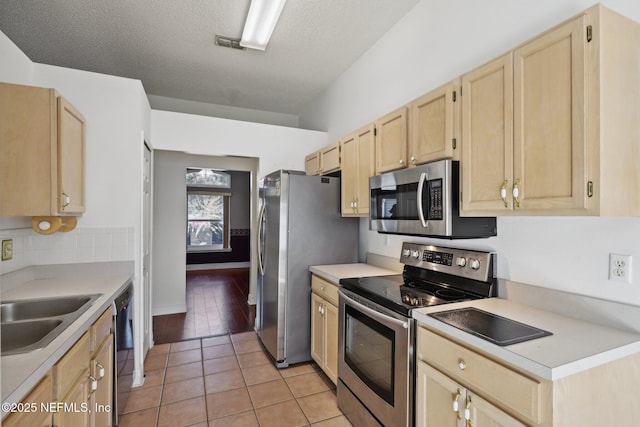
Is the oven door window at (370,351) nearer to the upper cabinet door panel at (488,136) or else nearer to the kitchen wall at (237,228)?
the upper cabinet door panel at (488,136)

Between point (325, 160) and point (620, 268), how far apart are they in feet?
7.90

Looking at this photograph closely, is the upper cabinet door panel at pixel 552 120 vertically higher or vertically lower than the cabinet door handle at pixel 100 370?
higher

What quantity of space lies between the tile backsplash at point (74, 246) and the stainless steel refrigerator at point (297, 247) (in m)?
1.19

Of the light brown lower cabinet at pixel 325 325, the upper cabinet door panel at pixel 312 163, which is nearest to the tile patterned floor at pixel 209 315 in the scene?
the light brown lower cabinet at pixel 325 325

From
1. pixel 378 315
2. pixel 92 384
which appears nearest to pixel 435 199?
pixel 378 315

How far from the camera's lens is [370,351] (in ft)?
6.25

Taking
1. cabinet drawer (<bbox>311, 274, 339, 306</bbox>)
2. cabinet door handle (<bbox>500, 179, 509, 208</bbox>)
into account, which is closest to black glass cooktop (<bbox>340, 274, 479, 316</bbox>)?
cabinet drawer (<bbox>311, 274, 339, 306</bbox>)

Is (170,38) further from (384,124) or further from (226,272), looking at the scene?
(226,272)

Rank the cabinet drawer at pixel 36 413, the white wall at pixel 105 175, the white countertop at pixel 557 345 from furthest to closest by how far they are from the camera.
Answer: the white wall at pixel 105 175
the white countertop at pixel 557 345
the cabinet drawer at pixel 36 413

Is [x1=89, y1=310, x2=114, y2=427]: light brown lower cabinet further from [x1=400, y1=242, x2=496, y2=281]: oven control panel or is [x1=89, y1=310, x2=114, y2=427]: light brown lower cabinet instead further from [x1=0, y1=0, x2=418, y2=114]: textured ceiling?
[x1=0, y1=0, x2=418, y2=114]: textured ceiling

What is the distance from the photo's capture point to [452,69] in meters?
2.14

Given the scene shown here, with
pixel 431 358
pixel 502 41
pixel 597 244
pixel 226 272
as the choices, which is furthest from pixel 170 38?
pixel 226 272

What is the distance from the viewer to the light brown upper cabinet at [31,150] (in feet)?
5.83

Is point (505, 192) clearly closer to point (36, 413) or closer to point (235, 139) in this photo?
point (36, 413)
